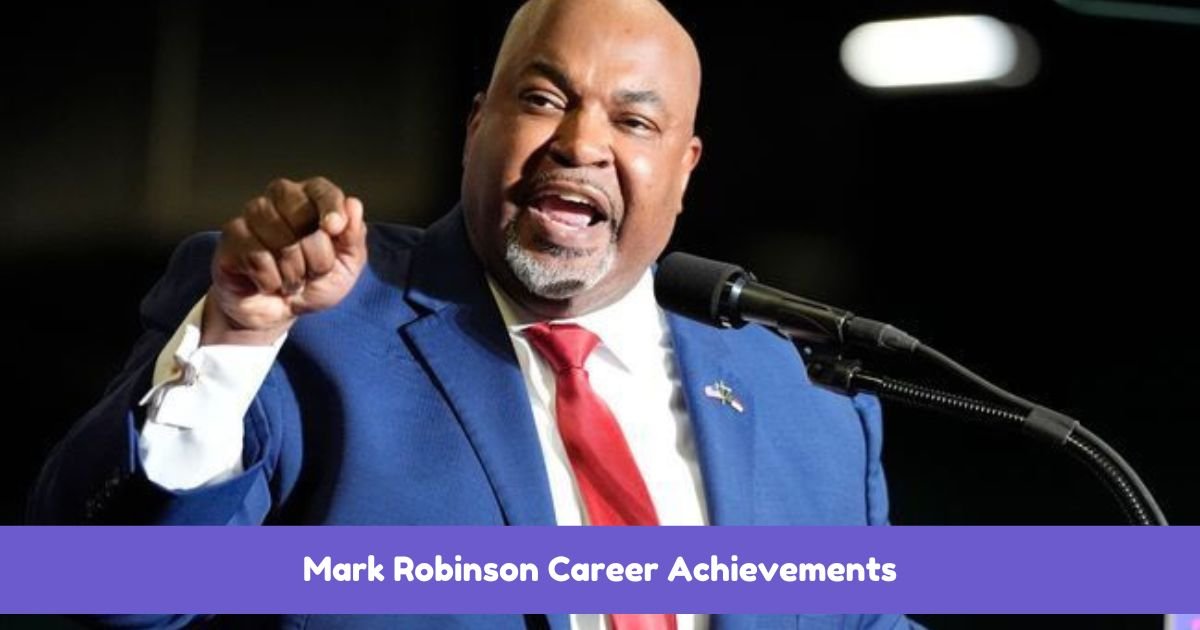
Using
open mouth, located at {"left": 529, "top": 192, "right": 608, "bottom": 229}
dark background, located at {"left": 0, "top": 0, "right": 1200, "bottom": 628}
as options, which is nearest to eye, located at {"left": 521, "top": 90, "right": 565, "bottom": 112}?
open mouth, located at {"left": 529, "top": 192, "right": 608, "bottom": 229}

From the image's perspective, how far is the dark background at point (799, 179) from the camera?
252 centimetres

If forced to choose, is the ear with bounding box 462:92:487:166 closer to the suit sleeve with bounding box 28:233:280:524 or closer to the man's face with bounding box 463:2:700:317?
A: the man's face with bounding box 463:2:700:317

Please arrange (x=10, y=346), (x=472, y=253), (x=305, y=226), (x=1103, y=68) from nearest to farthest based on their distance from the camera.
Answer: (x=305, y=226), (x=472, y=253), (x=10, y=346), (x=1103, y=68)

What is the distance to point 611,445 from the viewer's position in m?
1.71

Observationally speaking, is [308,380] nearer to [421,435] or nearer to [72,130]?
[421,435]

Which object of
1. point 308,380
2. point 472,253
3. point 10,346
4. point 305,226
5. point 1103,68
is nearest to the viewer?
point 305,226

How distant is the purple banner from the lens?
1.61m

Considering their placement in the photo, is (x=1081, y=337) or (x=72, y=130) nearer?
(x=72, y=130)

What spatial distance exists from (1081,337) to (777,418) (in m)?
1.58

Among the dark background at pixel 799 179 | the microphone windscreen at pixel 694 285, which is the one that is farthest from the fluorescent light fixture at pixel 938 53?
the microphone windscreen at pixel 694 285

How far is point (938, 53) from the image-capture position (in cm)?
319

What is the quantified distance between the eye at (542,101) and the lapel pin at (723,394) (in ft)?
1.14

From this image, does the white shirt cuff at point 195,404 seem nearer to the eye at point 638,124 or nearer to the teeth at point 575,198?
the teeth at point 575,198

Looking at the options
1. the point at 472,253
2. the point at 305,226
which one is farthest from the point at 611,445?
the point at 305,226
